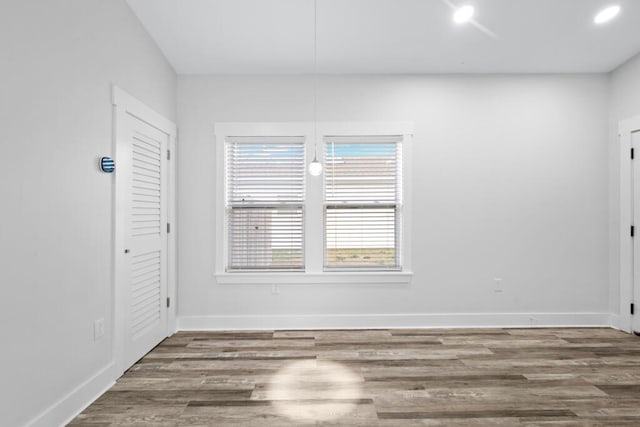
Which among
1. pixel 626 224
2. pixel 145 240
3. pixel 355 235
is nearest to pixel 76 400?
pixel 145 240

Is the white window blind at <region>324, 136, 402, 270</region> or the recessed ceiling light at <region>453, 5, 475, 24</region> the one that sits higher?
the recessed ceiling light at <region>453, 5, 475, 24</region>

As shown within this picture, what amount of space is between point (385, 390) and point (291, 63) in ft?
10.6

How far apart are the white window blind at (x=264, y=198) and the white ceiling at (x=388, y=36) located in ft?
2.95

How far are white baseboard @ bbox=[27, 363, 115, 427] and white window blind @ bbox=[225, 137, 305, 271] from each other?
174 centimetres

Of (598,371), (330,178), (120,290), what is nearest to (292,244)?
(330,178)

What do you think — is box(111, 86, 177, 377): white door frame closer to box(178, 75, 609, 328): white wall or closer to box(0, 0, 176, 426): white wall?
box(0, 0, 176, 426): white wall

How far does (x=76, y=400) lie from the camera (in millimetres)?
2459

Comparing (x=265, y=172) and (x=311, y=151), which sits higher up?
(x=311, y=151)

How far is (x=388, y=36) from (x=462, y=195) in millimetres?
1895

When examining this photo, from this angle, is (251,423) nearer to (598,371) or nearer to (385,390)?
(385,390)

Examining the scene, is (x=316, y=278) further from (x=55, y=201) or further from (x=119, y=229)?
(x=55, y=201)

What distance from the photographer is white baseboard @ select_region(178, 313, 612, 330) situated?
4273 mm

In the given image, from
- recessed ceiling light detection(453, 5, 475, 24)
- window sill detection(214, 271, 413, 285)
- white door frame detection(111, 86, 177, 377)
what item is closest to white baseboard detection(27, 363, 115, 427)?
white door frame detection(111, 86, 177, 377)

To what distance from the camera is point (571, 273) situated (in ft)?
14.2
